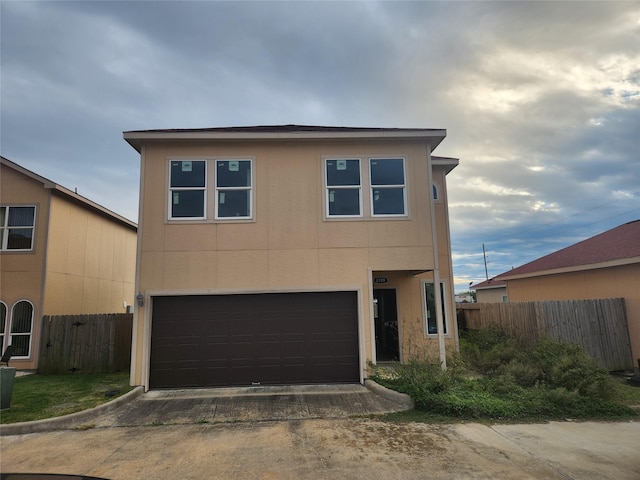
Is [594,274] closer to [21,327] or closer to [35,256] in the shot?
[35,256]

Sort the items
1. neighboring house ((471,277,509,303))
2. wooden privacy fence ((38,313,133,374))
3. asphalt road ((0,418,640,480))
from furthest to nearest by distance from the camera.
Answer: neighboring house ((471,277,509,303)) < wooden privacy fence ((38,313,133,374)) < asphalt road ((0,418,640,480))

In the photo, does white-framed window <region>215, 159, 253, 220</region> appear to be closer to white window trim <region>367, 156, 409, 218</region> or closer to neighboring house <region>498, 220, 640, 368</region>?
white window trim <region>367, 156, 409, 218</region>

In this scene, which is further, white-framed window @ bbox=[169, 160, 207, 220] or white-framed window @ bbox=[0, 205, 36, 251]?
white-framed window @ bbox=[0, 205, 36, 251]

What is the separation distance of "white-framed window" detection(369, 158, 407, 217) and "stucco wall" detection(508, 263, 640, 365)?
6.70 metres

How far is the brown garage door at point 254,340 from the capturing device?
9.20 m

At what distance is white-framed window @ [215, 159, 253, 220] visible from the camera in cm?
987

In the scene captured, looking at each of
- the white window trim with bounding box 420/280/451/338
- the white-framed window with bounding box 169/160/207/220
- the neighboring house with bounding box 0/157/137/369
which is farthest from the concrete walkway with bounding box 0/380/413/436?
the neighboring house with bounding box 0/157/137/369

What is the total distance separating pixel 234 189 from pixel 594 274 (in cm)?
1149

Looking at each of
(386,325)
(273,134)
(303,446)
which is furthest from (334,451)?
(273,134)

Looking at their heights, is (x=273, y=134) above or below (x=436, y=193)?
above

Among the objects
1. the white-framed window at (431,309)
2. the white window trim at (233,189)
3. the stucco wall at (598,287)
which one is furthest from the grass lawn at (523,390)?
the white window trim at (233,189)

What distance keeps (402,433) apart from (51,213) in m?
12.9

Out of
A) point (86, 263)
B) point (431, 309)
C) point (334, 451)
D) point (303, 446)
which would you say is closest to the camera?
point (334, 451)

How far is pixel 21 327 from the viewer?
11.9 metres
